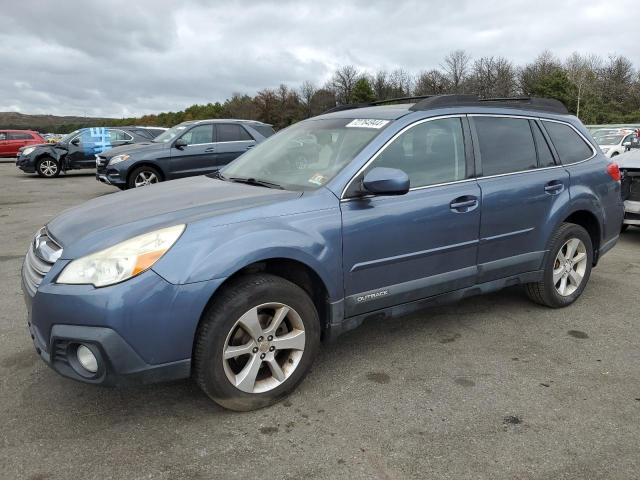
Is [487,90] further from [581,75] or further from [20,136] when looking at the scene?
[20,136]

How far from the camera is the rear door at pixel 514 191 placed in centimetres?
379

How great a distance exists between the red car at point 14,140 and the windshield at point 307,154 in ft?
85.7

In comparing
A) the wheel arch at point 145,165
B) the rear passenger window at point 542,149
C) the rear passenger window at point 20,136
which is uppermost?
the rear passenger window at point 20,136

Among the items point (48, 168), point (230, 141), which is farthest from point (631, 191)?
point (48, 168)

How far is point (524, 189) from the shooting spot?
3.96 meters

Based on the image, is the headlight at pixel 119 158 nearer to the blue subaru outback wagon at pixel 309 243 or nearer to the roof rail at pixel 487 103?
the blue subaru outback wagon at pixel 309 243

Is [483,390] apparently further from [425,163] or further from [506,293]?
[506,293]

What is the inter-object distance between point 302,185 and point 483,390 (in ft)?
Result: 5.37

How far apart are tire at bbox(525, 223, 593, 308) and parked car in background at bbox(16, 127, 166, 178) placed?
1474 centimetres

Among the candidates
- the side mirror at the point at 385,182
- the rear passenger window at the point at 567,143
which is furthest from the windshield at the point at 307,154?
the rear passenger window at the point at 567,143

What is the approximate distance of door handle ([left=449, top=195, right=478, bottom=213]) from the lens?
11.6 ft

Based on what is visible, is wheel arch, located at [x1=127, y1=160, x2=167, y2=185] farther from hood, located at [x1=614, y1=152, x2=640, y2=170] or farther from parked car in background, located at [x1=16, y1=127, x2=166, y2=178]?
hood, located at [x1=614, y1=152, x2=640, y2=170]

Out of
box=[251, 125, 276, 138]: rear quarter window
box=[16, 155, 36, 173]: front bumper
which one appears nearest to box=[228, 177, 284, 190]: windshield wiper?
box=[251, 125, 276, 138]: rear quarter window

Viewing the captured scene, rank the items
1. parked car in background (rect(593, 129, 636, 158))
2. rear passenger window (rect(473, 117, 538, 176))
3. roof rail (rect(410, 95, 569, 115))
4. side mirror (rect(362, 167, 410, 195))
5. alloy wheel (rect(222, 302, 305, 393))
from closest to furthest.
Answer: alloy wheel (rect(222, 302, 305, 393)), side mirror (rect(362, 167, 410, 195)), roof rail (rect(410, 95, 569, 115)), rear passenger window (rect(473, 117, 538, 176)), parked car in background (rect(593, 129, 636, 158))
